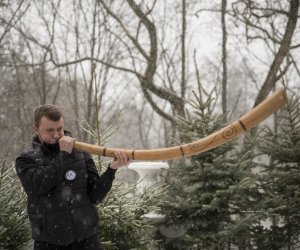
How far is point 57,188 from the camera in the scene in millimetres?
2697

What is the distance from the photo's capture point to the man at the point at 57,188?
2.61 meters

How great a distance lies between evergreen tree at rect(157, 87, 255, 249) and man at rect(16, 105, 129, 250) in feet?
9.07

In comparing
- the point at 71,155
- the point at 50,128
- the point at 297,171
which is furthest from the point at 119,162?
the point at 297,171

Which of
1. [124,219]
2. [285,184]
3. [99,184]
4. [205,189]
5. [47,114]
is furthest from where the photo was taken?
[285,184]

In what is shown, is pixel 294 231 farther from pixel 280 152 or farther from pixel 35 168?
pixel 35 168

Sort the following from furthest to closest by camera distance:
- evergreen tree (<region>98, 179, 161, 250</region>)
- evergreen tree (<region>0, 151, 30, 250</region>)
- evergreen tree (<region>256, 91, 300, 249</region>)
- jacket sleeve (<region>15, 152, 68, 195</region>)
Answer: evergreen tree (<region>256, 91, 300, 249</region>) → evergreen tree (<region>98, 179, 161, 250</region>) → evergreen tree (<region>0, 151, 30, 250</region>) → jacket sleeve (<region>15, 152, 68, 195</region>)

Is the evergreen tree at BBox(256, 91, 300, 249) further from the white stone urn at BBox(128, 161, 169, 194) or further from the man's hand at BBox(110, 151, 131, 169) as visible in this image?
the man's hand at BBox(110, 151, 131, 169)

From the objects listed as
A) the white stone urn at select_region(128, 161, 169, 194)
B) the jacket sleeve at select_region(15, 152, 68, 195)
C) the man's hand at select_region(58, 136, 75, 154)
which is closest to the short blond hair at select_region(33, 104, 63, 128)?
the man's hand at select_region(58, 136, 75, 154)

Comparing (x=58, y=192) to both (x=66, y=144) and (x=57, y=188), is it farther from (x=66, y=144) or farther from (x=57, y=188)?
(x=66, y=144)

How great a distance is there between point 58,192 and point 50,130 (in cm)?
40

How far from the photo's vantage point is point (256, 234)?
228 inches

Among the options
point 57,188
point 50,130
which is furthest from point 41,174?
point 50,130

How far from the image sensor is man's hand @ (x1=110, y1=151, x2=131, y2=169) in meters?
2.82

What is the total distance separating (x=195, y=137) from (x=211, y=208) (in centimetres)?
94
